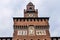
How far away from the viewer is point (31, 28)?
1817 inches

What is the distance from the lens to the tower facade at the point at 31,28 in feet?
147

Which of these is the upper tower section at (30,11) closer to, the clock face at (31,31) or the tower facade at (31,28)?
the tower facade at (31,28)

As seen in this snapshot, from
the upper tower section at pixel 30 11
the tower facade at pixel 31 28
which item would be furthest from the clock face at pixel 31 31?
the upper tower section at pixel 30 11

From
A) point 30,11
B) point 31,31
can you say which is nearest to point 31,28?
point 31,31

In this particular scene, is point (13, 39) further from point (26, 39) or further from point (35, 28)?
point (35, 28)

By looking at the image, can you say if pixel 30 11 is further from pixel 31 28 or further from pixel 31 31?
pixel 31 31

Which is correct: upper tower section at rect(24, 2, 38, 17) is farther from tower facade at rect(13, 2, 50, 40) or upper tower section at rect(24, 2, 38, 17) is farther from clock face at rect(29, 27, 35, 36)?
clock face at rect(29, 27, 35, 36)

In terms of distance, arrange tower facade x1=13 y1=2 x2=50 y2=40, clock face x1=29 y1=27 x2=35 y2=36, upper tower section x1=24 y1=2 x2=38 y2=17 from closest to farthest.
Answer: tower facade x1=13 y1=2 x2=50 y2=40
clock face x1=29 y1=27 x2=35 y2=36
upper tower section x1=24 y1=2 x2=38 y2=17

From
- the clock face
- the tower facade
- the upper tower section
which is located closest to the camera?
the tower facade

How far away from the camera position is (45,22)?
46.8 meters

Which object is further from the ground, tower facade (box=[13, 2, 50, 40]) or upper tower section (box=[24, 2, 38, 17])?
upper tower section (box=[24, 2, 38, 17])

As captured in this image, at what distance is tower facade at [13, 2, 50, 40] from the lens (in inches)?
1768

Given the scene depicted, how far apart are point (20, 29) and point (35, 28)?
12.5 ft

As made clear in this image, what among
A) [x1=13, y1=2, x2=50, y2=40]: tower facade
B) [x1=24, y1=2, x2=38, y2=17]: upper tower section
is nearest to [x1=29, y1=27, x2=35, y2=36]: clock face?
[x1=13, y1=2, x2=50, y2=40]: tower facade
